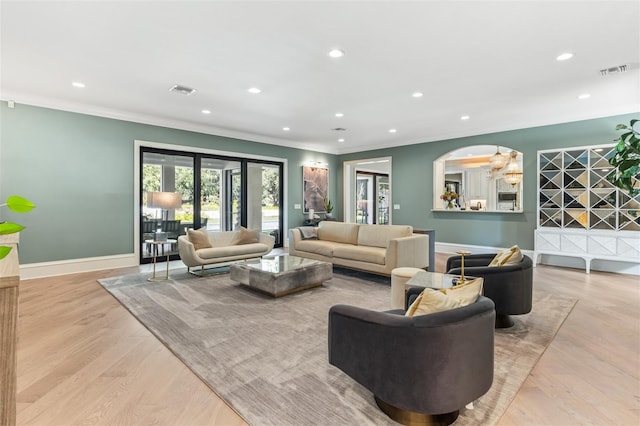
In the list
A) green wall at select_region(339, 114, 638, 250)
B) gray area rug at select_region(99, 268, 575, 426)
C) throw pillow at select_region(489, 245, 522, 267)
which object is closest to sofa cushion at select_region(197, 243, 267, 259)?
gray area rug at select_region(99, 268, 575, 426)

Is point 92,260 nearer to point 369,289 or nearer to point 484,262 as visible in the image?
point 369,289

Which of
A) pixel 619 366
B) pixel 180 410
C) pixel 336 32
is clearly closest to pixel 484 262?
pixel 619 366

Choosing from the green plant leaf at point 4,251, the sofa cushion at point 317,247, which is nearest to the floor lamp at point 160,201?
the sofa cushion at point 317,247

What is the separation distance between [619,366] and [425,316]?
6.55 ft

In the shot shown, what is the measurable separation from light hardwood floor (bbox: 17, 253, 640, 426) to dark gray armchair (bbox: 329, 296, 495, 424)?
0.37m

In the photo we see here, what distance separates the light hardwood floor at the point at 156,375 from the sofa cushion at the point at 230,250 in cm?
165

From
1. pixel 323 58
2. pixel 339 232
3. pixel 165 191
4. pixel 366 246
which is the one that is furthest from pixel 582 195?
pixel 165 191

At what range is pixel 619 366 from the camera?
247 cm

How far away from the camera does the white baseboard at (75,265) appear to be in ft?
16.4

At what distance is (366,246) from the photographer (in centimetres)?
563

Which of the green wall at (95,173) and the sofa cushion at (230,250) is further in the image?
the sofa cushion at (230,250)

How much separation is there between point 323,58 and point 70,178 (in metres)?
4.61

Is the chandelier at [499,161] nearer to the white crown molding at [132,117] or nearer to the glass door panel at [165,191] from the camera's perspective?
the white crown molding at [132,117]

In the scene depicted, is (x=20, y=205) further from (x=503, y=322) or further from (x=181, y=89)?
(x=181, y=89)
